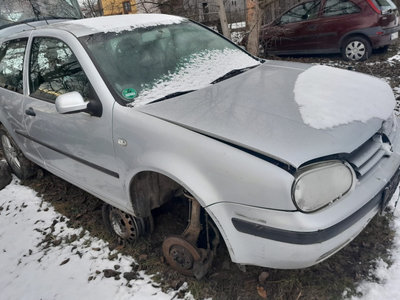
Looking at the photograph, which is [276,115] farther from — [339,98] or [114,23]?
[114,23]

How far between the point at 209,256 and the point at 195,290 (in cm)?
24

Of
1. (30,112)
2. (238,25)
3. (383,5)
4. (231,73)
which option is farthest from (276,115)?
(238,25)

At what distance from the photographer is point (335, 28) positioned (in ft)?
23.5

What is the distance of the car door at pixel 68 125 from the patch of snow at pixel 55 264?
50cm

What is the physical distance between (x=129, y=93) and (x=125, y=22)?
2.88ft

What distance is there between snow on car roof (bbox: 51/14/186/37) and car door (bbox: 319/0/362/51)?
522 centimetres

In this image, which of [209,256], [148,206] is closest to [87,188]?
[148,206]

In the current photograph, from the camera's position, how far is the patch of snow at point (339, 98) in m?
1.96

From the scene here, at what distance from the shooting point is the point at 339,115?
1.97 meters

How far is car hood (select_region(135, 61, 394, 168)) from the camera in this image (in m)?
1.74

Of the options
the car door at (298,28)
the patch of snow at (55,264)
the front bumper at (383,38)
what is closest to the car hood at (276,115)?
the patch of snow at (55,264)

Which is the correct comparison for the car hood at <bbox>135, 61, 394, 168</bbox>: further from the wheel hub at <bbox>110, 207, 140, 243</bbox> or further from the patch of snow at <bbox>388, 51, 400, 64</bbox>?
the patch of snow at <bbox>388, 51, 400, 64</bbox>

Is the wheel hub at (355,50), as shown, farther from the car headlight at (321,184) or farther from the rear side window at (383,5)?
the car headlight at (321,184)

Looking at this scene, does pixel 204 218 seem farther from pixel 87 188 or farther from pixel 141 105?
pixel 87 188
